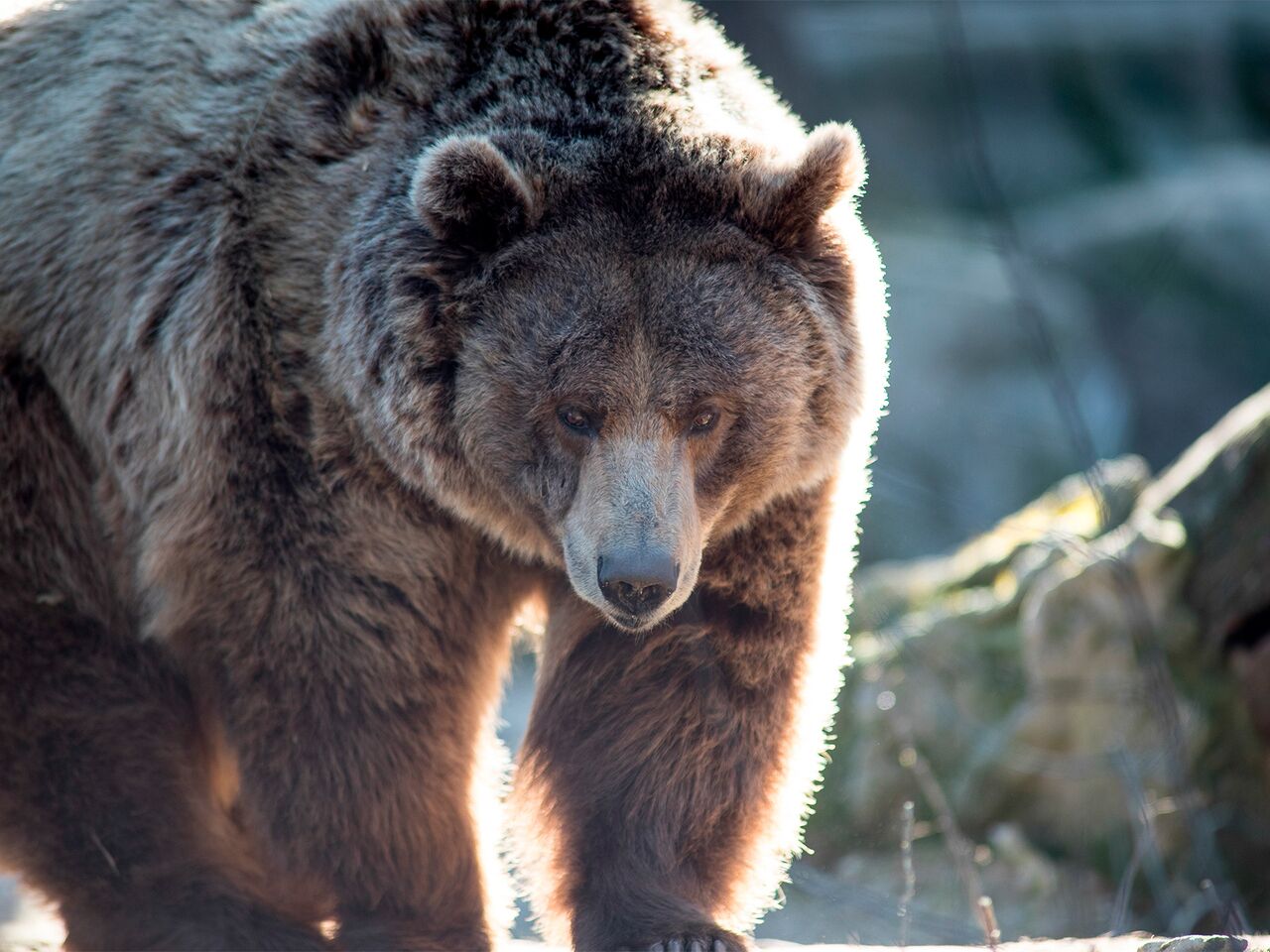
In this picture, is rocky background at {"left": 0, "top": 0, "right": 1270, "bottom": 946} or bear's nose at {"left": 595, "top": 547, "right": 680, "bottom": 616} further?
rocky background at {"left": 0, "top": 0, "right": 1270, "bottom": 946}

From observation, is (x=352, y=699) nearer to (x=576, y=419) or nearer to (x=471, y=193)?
(x=576, y=419)

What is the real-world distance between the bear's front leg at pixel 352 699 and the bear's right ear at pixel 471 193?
808mm

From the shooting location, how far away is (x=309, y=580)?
166 inches

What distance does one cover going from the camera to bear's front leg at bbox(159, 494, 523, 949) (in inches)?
167

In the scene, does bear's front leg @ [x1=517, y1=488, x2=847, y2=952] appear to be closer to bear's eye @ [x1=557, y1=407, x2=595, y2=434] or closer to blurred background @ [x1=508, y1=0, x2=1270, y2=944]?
bear's eye @ [x1=557, y1=407, x2=595, y2=434]

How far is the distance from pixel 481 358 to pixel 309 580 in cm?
77

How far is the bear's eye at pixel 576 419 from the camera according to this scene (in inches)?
161

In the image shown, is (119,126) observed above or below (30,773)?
above

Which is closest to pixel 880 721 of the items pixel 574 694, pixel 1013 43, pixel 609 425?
pixel 574 694

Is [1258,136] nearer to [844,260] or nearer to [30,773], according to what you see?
[844,260]

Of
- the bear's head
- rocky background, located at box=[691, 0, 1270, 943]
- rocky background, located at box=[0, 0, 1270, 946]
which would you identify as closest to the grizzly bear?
the bear's head

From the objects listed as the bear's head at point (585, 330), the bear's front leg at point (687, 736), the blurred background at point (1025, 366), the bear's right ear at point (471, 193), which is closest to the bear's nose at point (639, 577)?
the bear's head at point (585, 330)

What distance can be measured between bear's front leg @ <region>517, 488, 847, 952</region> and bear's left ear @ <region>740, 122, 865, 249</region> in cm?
78

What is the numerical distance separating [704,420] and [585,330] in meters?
0.40
